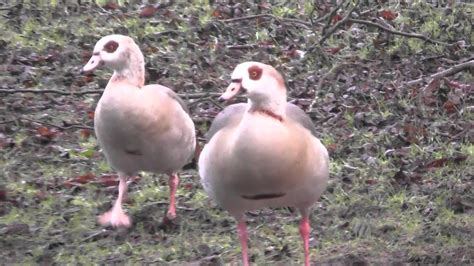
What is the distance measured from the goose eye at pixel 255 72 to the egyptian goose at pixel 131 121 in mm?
1287

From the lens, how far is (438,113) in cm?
834

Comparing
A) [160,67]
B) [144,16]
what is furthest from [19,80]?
[144,16]

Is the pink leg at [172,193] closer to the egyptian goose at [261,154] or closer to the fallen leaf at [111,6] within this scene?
the egyptian goose at [261,154]

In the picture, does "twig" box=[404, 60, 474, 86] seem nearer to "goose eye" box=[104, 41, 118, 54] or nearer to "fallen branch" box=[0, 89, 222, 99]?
"fallen branch" box=[0, 89, 222, 99]

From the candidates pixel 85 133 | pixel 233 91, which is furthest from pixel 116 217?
pixel 85 133

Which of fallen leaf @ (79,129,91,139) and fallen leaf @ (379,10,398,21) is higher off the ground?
fallen leaf @ (379,10,398,21)

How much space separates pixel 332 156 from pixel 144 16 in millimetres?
3901

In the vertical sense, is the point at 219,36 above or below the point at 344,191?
above

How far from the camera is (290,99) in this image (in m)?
8.56

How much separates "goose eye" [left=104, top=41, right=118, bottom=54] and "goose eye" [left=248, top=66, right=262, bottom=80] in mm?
1566

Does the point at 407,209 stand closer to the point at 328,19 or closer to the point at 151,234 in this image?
the point at 151,234

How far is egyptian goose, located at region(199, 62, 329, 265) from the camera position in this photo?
4652 mm

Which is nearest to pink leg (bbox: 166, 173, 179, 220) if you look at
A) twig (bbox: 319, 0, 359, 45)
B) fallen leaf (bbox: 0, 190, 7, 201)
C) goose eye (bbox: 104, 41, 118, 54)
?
goose eye (bbox: 104, 41, 118, 54)

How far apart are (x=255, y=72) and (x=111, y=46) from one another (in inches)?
63.1
